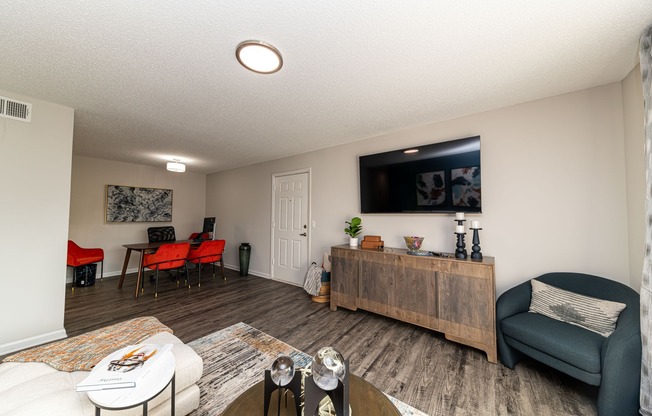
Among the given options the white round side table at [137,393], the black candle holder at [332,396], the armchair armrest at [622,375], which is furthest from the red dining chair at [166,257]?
the armchair armrest at [622,375]

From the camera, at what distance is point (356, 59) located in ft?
5.76

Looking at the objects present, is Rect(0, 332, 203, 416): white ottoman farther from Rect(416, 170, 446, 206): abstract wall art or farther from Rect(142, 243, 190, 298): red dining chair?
Rect(416, 170, 446, 206): abstract wall art

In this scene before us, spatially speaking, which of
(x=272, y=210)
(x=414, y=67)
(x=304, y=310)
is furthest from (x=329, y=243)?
(x=414, y=67)

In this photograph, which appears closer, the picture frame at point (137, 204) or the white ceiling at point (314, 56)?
the white ceiling at point (314, 56)

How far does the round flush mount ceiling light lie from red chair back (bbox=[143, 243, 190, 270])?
3.29 meters

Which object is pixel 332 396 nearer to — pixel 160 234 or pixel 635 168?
pixel 635 168

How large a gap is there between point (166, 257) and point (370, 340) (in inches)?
134

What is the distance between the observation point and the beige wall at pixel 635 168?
1730mm

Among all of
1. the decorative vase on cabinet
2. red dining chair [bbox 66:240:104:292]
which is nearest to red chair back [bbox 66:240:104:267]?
red dining chair [bbox 66:240:104:292]

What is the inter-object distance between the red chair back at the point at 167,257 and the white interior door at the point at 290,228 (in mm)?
1593

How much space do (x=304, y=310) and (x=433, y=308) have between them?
1656mm

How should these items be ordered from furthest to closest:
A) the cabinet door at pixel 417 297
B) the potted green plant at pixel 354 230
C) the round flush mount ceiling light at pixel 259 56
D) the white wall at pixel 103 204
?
the white wall at pixel 103 204 → the potted green plant at pixel 354 230 → the cabinet door at pixel 417 297 → the round flush mount ceiling light at pixel 259 56

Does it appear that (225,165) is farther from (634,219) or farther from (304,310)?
(634,219)

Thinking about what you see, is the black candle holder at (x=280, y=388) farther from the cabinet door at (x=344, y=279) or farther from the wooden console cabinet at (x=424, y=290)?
the cabinet door at (x=344, y=279)
